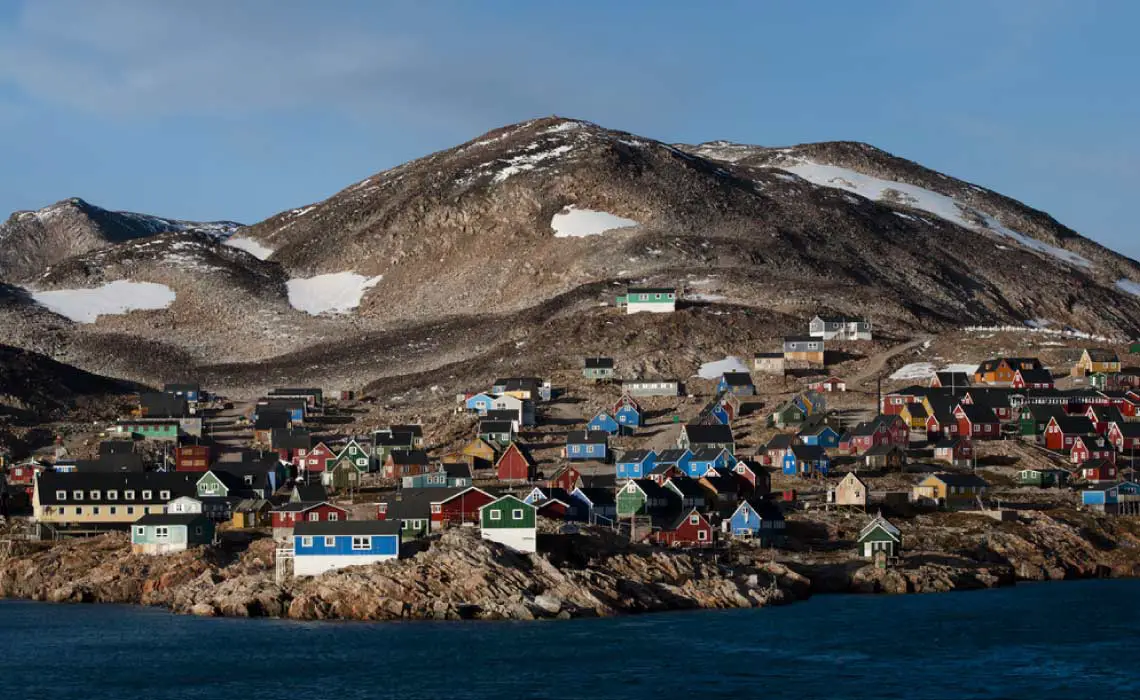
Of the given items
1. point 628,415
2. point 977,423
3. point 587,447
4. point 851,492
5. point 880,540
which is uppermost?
point 628,415

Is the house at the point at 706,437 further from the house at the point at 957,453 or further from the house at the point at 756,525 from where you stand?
the house at the point at 756,525

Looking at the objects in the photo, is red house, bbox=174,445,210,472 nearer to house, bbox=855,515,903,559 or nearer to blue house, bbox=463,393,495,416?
blue house, bbox=463,393,495,416

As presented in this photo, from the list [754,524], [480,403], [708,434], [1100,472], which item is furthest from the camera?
[480,403]

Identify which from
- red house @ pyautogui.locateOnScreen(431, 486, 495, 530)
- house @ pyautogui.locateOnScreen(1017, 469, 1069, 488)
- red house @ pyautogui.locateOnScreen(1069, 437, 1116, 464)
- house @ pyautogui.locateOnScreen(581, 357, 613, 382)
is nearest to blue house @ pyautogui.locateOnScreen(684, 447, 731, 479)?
house @ pyautogui.locateOnScreen(1017, 469, 1069, 488)

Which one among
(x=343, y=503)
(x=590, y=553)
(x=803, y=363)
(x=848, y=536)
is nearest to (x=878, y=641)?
(x=590, y=553)

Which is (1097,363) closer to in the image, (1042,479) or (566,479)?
(1042,479)

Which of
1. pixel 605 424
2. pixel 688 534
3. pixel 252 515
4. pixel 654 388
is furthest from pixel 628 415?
pixel 688 534
